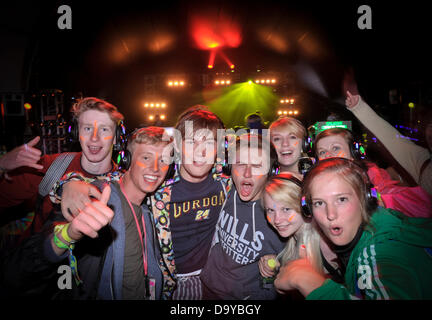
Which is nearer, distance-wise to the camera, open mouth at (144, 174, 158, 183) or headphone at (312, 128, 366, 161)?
open mouth at (144, 174, 158, 183)

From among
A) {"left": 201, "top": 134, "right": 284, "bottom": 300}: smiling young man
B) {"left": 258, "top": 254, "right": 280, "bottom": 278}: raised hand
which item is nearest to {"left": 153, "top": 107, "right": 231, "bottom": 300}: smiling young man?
{"left": 201, "top": 134, "right": 284, "bottom": 300}: smiling young man

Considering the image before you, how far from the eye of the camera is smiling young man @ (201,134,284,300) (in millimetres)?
1796

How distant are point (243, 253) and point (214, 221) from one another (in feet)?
1.37

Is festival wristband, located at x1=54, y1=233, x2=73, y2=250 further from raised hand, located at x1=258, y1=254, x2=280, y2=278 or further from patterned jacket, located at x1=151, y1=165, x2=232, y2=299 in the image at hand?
raised hand, located at x1=258, y1=254, x2=280, y2=278

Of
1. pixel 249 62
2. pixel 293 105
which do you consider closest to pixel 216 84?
pixel 249 62

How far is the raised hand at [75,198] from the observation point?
4.44ft

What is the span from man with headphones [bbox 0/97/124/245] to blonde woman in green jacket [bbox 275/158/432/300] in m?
2.04

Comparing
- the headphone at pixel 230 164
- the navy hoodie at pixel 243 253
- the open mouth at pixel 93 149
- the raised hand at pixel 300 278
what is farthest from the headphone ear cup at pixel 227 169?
the open mouth at pixel 93 149

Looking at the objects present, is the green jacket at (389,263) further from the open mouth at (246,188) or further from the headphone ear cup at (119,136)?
the headphone ear cup at (119,136)

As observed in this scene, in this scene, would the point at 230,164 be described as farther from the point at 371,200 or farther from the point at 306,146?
the point at 371,200

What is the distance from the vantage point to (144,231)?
1.79 metres

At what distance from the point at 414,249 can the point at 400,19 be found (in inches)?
137

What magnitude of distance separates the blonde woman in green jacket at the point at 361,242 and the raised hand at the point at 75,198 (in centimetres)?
139

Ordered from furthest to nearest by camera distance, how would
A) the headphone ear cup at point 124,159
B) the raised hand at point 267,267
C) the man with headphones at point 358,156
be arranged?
the headphone ear cup at point 124,159
the man with headphones at point 358,156
the raised hand at point 267,267
